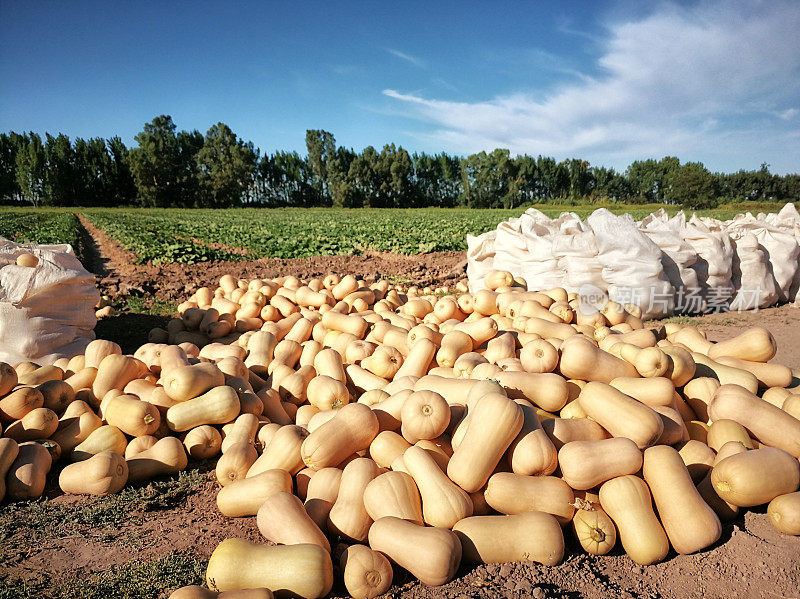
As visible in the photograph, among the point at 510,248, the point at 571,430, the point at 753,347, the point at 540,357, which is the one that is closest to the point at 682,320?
the point at 510,248

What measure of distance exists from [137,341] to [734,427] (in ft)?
20.6

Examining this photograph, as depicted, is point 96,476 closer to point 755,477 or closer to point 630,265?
point 755,477

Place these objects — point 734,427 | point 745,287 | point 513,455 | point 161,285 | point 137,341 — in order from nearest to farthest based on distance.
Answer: point 513,455
point 734,427
point 137,341
point 745,287
point 161,285

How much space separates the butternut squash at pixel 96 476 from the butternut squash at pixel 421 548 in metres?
1.73

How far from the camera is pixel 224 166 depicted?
7219 cm

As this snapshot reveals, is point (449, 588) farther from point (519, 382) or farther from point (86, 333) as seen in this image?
point (86, 333)

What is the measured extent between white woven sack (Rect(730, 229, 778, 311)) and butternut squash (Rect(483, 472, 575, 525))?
23.4 ft

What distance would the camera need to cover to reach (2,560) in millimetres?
2189

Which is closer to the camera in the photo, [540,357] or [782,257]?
[540,357]

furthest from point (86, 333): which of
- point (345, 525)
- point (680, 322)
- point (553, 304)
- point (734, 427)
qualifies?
point (680, 322)

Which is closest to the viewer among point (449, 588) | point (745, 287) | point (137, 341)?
point (449, 588)

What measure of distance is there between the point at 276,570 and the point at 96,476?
1.51 m

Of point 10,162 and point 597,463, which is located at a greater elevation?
point 10,162

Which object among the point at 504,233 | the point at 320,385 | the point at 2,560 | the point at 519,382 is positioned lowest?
the point at 2,560
